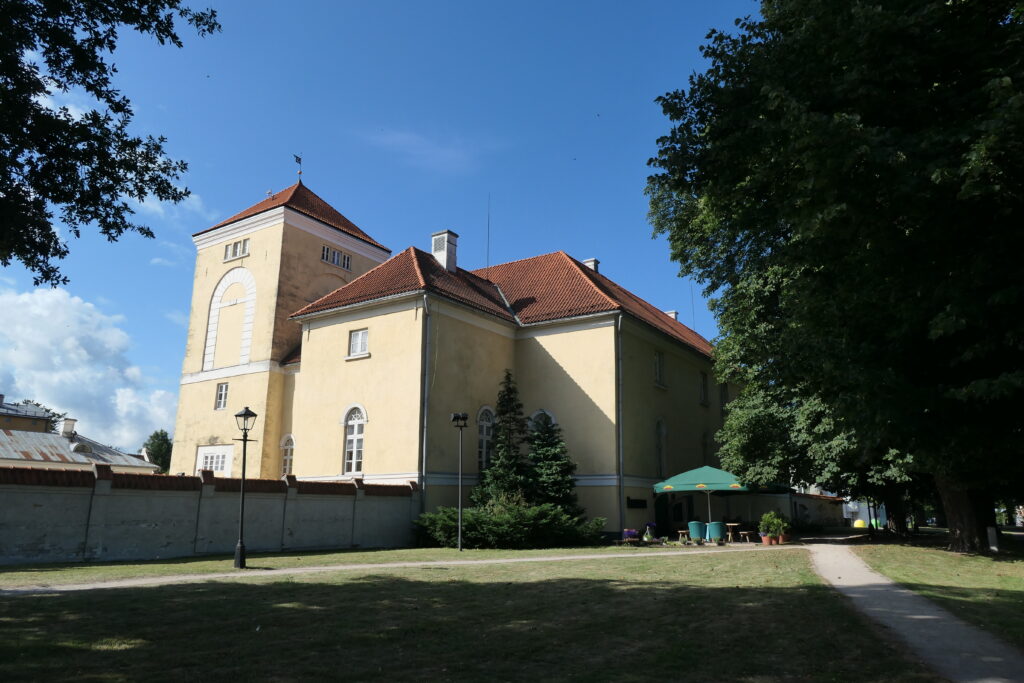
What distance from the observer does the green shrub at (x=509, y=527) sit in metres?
20.5

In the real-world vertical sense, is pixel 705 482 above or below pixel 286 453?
below

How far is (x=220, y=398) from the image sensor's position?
3195cm

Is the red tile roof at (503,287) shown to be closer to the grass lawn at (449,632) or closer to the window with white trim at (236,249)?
the window with white trim at (236,249)

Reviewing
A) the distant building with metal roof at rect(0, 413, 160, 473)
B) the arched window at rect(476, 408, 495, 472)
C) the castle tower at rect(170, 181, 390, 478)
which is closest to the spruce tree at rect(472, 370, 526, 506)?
the arched window at rect(476, 408, 495, 472)

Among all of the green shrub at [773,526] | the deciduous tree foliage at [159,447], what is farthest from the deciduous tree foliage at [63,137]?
the deciduous tree foliage at [159,447]

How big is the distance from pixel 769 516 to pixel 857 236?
1760 centimetres

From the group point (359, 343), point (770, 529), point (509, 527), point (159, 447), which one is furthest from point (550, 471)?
point (159, 447)

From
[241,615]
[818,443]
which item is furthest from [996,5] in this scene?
[818,443]

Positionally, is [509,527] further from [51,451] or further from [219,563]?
[51,451]

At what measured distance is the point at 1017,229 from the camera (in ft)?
25.1

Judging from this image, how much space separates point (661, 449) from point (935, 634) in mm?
22136

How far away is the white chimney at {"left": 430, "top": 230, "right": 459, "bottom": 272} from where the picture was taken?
29.3 m

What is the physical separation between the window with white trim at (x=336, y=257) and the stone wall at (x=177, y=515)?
14.9 metres

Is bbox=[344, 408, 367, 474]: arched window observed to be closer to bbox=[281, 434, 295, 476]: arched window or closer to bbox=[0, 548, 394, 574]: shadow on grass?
bbox=[0, 548, 394, 574]: shadow on grass
